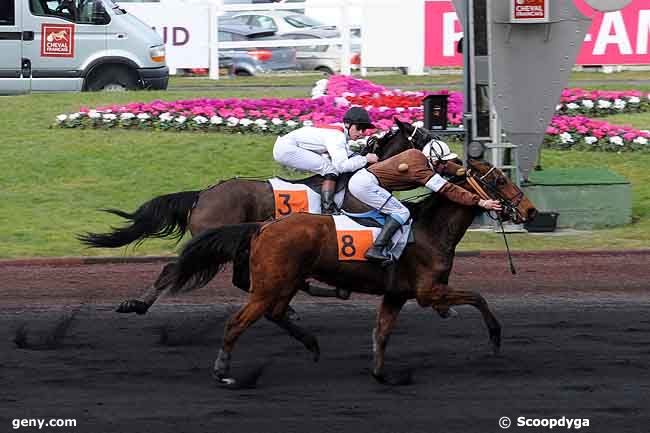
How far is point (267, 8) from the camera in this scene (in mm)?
25828

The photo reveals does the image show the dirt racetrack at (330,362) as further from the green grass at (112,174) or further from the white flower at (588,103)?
the white flower at (588,103)

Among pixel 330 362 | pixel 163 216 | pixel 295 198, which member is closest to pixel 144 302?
pixel 163 216

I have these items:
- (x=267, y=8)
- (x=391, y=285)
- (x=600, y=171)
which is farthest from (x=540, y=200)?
(x=267, y=8)

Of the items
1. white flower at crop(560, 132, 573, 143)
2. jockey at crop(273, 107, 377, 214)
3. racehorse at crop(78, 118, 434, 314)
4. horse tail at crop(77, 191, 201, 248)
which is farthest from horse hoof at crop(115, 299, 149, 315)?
white flower at crop(560, 132, 573, 143)

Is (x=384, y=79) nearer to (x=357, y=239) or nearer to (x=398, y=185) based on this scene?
(x=398, y=185)

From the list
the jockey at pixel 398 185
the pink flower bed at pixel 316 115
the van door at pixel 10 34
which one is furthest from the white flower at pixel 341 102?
the jockey at pixel 398 185

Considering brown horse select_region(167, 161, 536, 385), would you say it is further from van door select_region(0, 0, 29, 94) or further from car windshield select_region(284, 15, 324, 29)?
car windshield select_region(284, 15, 324, 29)

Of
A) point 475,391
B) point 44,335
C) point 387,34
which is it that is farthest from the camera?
point 387,34

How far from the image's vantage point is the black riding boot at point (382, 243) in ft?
28.1

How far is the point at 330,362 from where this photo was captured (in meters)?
9.12

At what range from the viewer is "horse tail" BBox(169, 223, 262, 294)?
8.59 m

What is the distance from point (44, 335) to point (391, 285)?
3.03m

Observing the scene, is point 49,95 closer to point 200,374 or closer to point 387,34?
point 387,34

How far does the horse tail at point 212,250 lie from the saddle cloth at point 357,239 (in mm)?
568
